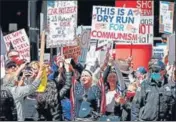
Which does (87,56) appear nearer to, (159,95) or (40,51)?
(40,51)

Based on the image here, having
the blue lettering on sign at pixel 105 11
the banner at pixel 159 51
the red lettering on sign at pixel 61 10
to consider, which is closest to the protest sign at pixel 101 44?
the blue lettering on sign at pixel 105 11

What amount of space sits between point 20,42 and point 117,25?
55.0 inches

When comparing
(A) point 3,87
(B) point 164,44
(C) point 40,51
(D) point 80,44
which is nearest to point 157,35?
(B) point 164,44

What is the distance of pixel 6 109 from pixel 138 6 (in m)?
2.39

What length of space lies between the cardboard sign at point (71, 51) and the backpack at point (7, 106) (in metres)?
0.98

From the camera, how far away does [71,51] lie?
25.3 ft

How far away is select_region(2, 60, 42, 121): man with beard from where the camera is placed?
25.2 feet

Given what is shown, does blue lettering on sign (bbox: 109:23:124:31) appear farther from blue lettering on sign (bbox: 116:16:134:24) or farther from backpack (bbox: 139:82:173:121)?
backpack (bbox: 139:82:173:121)

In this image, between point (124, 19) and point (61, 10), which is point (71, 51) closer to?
point (61, 10)

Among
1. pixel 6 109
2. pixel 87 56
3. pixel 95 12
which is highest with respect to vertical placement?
pixel 95 12

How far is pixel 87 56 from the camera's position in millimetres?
7707

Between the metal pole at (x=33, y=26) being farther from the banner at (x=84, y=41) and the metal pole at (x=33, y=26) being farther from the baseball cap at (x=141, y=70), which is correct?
the baseball cap at (x=141, y=70)

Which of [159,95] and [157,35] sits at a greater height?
[157,35]

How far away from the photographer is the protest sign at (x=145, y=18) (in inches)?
300
